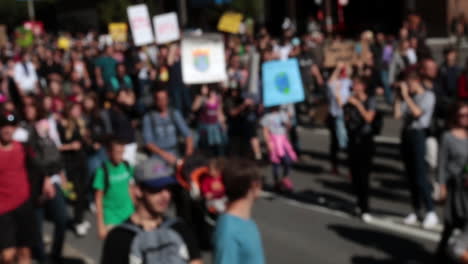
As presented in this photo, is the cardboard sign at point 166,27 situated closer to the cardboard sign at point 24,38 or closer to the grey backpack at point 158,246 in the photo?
the cardboard sign at point 24,38

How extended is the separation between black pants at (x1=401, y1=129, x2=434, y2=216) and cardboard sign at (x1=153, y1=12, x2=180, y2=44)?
7.74 meters

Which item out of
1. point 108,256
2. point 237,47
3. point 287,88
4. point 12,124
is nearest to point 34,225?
point 12,124

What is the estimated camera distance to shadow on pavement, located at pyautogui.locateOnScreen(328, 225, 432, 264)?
23.1ft

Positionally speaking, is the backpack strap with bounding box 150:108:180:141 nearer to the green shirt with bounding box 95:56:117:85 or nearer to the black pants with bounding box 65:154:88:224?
the black pants with bounding box 65:154:88:224

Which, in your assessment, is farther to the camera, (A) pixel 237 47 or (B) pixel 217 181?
(A) pixel 237 47

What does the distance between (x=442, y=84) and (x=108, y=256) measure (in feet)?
24.5

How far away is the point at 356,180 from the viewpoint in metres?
8.34

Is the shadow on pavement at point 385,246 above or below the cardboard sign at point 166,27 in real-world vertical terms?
below

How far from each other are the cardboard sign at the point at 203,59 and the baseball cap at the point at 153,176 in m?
8.13

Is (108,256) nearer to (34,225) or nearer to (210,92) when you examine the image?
(34,225)

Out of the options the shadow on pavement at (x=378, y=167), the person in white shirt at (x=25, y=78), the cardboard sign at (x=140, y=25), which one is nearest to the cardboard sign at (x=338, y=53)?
the shadow on pavement at (x=378, y=167)

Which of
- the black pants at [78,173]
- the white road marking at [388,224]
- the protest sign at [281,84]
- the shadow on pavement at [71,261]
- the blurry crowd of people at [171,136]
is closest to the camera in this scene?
the blurry crowd of people at [171,136]

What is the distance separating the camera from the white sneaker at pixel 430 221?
25.9 ft

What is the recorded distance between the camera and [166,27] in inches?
578
